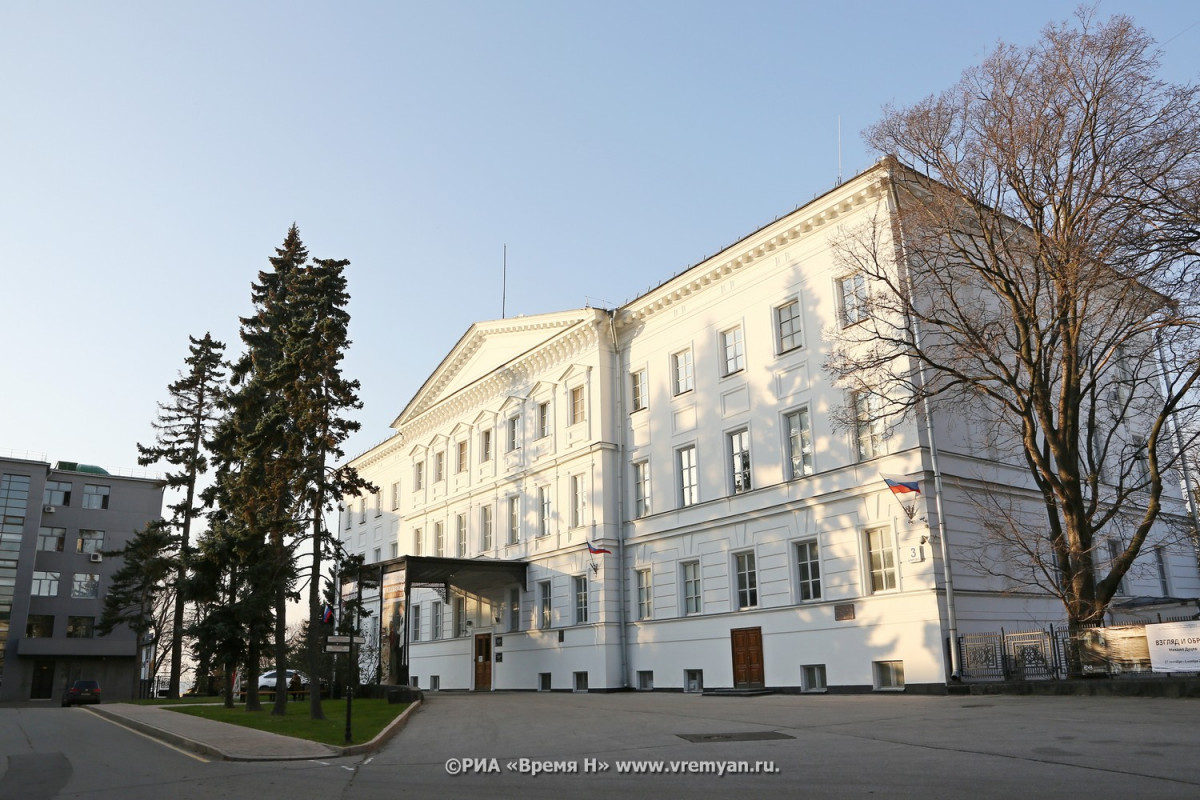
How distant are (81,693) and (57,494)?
24.0 m

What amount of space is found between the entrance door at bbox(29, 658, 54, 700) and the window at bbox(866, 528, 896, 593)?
193 ft

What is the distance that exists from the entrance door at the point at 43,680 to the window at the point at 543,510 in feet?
144

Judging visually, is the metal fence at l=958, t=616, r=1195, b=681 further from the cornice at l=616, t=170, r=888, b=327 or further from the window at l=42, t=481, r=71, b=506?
the window at l=42, t=481, r=71, b=506

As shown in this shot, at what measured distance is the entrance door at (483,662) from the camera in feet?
125

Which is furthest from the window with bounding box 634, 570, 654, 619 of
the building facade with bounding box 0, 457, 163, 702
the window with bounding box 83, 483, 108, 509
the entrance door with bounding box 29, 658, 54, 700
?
the window with bounding box 83, 483, 108, 509

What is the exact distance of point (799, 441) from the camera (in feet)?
86.6

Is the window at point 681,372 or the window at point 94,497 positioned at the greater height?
the window at point 94,497

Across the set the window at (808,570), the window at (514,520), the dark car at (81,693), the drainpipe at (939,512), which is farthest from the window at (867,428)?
the dark car at (81,693)

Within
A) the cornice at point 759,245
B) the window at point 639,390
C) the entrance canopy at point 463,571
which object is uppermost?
the cornice at point 759,245

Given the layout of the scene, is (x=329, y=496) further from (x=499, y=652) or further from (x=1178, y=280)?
(x=1178, y=280)

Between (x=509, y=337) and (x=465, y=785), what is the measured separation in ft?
98.9

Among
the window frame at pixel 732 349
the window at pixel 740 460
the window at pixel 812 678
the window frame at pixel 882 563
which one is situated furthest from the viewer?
the window frame at pixel 732 349

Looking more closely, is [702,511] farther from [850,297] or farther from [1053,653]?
[1053,653]

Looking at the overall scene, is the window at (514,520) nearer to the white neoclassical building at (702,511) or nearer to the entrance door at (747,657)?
the white neoclassical building at (702,511)
